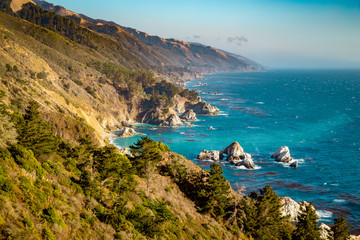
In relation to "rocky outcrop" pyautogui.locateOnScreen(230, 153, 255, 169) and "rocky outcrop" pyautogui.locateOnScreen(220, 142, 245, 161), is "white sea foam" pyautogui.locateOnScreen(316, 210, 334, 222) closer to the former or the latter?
"rocky outcrop" pyautogui.locateOnScreen(230, 153, 255, 169)

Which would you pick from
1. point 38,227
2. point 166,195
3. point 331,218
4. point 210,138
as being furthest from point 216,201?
point 210,138

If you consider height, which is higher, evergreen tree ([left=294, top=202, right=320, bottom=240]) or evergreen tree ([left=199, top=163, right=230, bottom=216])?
evergreen tree ([left=199, top=163, right=230, bottom=216])

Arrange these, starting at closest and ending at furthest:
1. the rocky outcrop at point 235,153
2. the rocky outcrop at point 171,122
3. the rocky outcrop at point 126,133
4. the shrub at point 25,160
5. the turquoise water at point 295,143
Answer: the shrub at point 25,160
the turquoise water at point 295,143
the rocky outcrop at point 235,153
the rocky outcrop at point 126,133
the rocky outcrop at point 171,122

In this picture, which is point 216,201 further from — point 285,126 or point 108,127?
point 285,126

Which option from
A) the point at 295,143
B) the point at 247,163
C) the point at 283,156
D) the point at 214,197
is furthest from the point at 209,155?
the point at 214,197

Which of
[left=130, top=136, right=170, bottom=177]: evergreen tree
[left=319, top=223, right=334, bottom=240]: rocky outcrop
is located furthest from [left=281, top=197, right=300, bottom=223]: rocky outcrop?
[left=130, top=136, right=170, bottom=177]: evergreen tree

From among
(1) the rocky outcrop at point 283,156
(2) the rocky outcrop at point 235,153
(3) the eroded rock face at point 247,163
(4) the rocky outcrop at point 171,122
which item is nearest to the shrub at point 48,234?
(3) the eroded rock face at point 247,163

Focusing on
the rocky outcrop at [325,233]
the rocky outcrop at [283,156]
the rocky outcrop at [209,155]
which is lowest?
the rocky outcrop at [325,233]

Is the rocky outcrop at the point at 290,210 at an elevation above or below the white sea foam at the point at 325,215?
above

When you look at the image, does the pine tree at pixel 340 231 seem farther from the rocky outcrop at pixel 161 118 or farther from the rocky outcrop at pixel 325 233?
the rocky outcrop at pixel 161 118

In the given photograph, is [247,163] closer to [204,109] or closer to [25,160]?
[25,160]

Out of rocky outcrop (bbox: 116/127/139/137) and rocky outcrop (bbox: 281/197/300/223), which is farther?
rocky outcrop (bbox: 116/127/139/137)

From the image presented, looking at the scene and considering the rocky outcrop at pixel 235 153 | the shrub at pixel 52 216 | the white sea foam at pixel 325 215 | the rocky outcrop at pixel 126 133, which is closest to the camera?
the shrub at pixel 52 216
